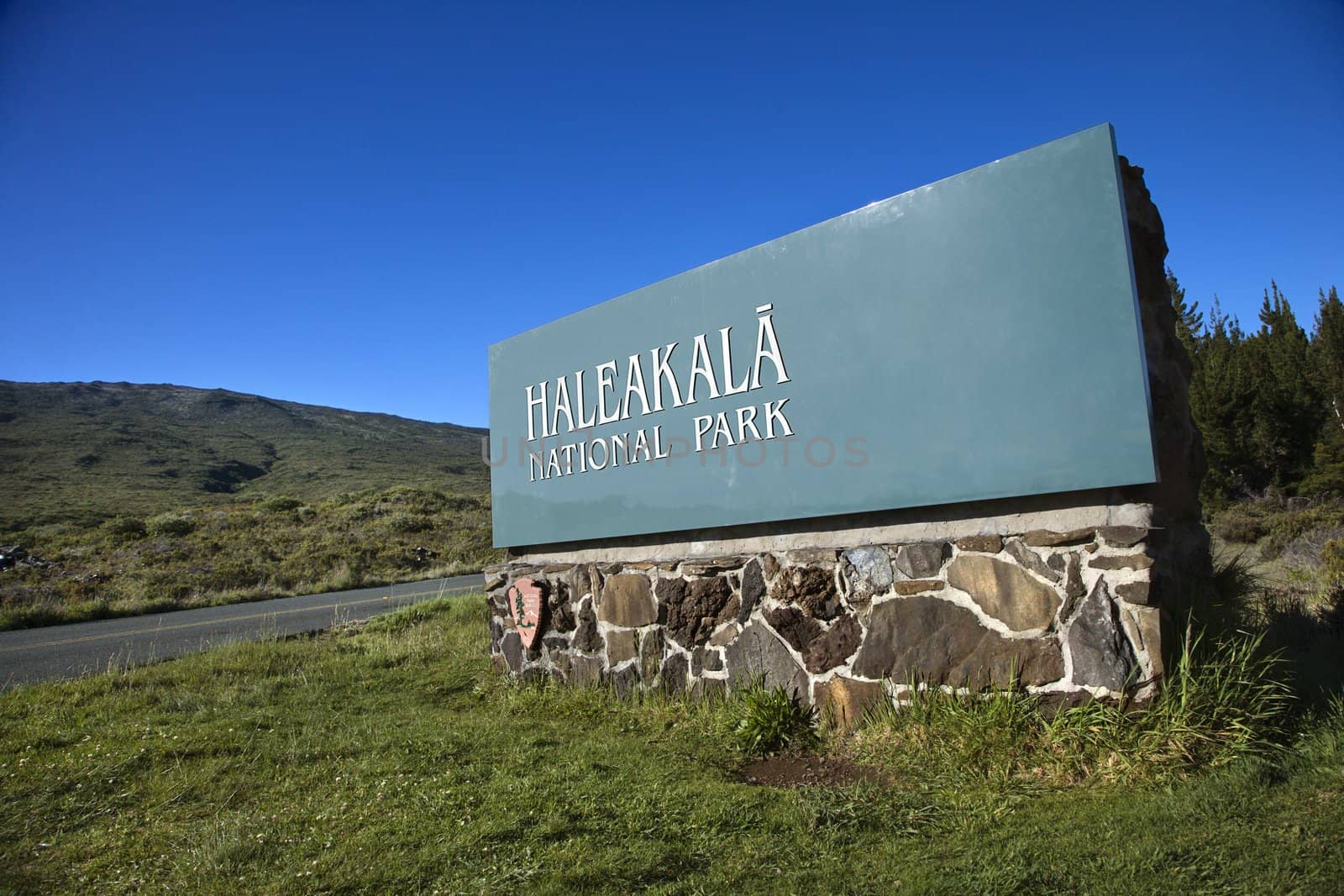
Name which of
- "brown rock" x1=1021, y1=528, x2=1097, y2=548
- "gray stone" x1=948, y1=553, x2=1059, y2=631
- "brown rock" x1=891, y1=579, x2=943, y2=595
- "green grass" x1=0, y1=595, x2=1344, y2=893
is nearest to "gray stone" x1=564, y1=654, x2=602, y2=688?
"green grass" x1=0, y1=595, x2=1344, y2=893

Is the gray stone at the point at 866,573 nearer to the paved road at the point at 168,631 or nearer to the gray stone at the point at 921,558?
the gray stone at the point at 921,558

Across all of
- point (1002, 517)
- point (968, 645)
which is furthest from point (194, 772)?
point (1002, 517)

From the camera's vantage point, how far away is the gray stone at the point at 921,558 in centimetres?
456

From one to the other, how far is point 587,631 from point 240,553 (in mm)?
20397

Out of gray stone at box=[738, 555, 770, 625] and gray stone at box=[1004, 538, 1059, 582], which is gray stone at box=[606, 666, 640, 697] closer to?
gray stone at box=[738, 555, 770, 625]

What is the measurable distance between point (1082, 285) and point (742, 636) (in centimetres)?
291

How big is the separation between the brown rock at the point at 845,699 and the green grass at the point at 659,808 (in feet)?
0.35

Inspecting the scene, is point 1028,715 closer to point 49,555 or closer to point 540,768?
point 540,768

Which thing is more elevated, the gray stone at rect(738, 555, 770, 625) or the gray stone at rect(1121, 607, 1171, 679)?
the gray stone at rect(738, 555, 770, 625)

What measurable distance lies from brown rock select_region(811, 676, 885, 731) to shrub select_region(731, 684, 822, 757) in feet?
0.36

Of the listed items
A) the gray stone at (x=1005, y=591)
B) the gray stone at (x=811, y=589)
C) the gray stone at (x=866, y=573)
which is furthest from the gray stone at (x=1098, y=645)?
the gray stone at (x=811, y=589)

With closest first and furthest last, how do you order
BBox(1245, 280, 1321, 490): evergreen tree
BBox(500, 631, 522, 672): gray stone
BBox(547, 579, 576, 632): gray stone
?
BBox(547, 579, 576, 632): gray stone, BBox(500, 631, 522, 672): gray stone, BBox(1245, 280, 1321, 490): evergreen tree

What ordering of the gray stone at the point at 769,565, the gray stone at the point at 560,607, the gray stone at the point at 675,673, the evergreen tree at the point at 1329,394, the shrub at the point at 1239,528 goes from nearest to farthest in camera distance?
the gray stone at the point at 769,565 → the gray stone at the point at 675,673 → the gray stone at the point at 560,607 → the shrub at the point at 1239,528 → the evergreen tree at the point at 1329,394

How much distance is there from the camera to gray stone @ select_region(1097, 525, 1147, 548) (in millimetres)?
3867
